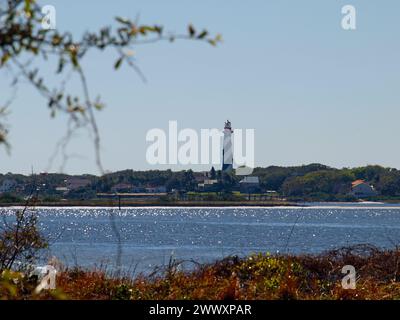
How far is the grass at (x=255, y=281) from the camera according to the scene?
40.7 feet

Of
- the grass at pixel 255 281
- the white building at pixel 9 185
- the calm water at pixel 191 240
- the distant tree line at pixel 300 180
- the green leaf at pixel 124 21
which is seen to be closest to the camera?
the green leaf at pixel 124 21

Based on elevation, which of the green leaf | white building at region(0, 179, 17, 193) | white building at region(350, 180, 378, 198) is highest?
the green leaf

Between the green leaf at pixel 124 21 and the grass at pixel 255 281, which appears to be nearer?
the green leaf at pixel 124 21

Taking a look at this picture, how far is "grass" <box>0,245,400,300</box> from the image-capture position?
40.7 feet

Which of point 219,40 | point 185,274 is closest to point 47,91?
point 219,40

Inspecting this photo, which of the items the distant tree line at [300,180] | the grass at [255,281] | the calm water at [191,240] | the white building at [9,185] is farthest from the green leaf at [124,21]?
the distant tree line at [300,180]

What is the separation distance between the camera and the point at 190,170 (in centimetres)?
17462

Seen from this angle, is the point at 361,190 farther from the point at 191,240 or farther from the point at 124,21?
the point at 124,21

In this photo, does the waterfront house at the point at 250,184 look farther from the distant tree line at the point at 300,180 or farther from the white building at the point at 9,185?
the white building at the point at 9,185

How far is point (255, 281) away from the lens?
14320 millimetres

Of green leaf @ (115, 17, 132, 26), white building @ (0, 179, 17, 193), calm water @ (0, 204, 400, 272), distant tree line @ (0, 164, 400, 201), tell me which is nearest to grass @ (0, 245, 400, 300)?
calm water @ (0, 204, 400, 272)

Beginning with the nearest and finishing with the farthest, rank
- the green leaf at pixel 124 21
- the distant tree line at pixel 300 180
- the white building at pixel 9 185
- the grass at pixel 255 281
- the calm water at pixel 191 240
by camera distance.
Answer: the green leaf at pixel 124 21, the grass at pixel 255 281, the white building at pixel 9 185, the calm water at pixel 191 240, the distant tree line at pixel 300 180

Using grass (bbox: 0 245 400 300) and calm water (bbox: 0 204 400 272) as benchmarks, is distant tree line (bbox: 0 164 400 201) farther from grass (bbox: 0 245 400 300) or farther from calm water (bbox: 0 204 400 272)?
grass (bbox: 0 245 400 300)
